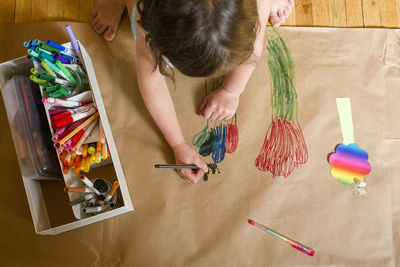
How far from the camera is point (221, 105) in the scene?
0.63 m

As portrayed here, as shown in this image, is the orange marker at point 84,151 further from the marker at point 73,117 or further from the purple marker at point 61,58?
the purple marker at point 61,58

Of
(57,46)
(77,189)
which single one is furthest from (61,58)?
(77,189)

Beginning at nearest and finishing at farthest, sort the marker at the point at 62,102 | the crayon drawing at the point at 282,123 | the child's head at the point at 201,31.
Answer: the child's head at the point at 201,31, the marker at the point at 62,102, the crayon drawing at the point at 282,123

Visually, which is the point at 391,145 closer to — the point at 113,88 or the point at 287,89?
the point at 287,89

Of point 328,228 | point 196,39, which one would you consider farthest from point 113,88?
point 328,228

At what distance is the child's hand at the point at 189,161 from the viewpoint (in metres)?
0.60

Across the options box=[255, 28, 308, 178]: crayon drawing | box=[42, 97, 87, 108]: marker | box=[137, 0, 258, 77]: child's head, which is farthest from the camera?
box=[255, 28, 308, 178]: crayon drawing

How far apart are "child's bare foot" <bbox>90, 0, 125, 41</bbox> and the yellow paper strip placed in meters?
0.52

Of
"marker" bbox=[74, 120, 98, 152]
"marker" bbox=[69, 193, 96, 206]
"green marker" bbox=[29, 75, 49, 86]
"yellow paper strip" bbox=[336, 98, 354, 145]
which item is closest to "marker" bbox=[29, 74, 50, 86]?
"green marker" bbox=[29, 75, 49, 86]

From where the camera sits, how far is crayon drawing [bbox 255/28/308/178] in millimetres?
624

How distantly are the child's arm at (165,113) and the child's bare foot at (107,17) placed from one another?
18cm

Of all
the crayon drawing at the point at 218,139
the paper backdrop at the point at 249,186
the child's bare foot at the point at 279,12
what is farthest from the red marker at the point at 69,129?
the child's bare foot at the point at 279,12

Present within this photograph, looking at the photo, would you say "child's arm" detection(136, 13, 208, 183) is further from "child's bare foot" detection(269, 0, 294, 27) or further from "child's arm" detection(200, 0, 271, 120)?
"child's bare foot" detection(269, 0, 294, 27)

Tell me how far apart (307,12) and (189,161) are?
1.51 feet
